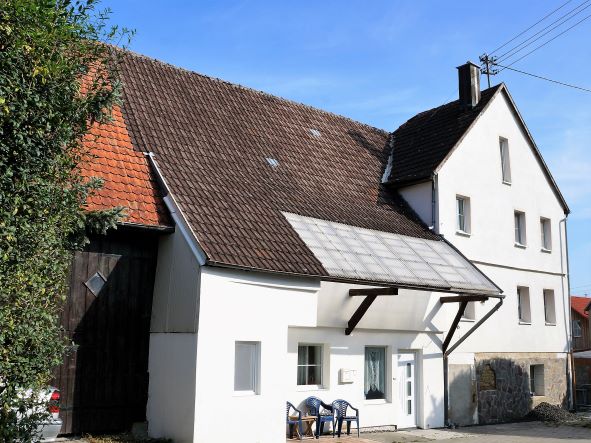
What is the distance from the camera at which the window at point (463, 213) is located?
20.8m

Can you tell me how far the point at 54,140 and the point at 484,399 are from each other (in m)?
15.5

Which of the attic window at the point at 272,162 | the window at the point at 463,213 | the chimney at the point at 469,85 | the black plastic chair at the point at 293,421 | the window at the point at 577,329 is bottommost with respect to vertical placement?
the black plastic chair at the point at 293,421

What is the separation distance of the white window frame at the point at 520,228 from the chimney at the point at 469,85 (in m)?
4.11

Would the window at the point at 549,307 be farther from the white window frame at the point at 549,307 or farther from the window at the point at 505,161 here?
the window at the point at 505,161

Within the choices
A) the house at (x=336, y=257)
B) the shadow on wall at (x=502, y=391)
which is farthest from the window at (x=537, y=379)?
the shadow on wall at (x=502, y=391)

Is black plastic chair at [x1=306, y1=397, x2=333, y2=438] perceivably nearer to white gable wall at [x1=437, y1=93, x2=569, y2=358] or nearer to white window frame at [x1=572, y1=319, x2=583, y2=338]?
white gable wall at [x1=437, y1=93, x2=569, y2=358]

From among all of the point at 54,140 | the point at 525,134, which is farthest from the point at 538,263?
the point at 54,140

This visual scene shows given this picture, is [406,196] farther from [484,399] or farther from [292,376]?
[292,376]

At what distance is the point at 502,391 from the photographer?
20.7m

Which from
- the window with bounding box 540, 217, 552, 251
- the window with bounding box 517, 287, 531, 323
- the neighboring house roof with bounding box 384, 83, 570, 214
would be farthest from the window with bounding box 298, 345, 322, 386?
the window with bounding box 540, 217, 552, 251

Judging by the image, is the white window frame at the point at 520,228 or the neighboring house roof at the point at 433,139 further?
the white window frame at the point at 520,228

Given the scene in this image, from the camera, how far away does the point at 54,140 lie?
349 inches

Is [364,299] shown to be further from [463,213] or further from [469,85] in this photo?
[469,85]

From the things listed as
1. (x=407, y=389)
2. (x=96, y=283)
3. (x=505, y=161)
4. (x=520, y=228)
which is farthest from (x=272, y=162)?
(x=520, y=228)
